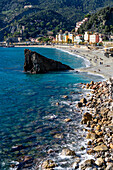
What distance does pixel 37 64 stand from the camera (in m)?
52.9

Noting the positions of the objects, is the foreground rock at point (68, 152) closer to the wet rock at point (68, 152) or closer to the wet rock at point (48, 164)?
the wet rock at point (68, 152)

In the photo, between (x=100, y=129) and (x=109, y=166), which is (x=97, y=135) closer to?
(x=100, y=129)

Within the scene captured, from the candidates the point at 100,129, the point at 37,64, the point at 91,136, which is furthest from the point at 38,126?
the point at 37,64

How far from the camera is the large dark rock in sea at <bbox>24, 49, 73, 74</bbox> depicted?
52.8 meters

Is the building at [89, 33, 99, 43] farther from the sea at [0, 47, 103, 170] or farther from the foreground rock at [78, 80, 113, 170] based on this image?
the foreground rock at [78, 80, 113, 170]

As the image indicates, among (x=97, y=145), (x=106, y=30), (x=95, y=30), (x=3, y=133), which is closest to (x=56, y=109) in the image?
(x=3, y=133)

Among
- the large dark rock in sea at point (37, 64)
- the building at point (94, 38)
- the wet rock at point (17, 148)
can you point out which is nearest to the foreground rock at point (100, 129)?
the wet rock at point (17, 148)

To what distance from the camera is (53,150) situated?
56.1ft

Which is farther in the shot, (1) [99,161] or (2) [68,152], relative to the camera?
(2) [68,152]

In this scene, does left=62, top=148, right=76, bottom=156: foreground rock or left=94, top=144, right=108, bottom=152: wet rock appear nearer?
left=94, top=144, right=108, bottom=152: wet rock

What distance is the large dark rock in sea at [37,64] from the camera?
52750 millimetres

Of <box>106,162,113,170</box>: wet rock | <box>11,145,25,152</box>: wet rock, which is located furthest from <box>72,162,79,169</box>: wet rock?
<box>11,145,25,152</box>: wet rock

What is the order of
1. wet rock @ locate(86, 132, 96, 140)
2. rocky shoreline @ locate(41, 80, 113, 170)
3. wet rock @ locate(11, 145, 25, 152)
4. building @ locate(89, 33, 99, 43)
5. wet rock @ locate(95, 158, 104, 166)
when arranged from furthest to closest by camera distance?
building @ locate(89, 33, 99, 43) → wet rock @ locate(86, 132, 96, 140) → wet rock @ locate(11, 145, 25, 152) → rocky shoreline @ locate(41, 80, 113, 170) → wet rock @ locate(95, 158, 104, 166)

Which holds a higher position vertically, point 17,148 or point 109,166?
point 109,166
